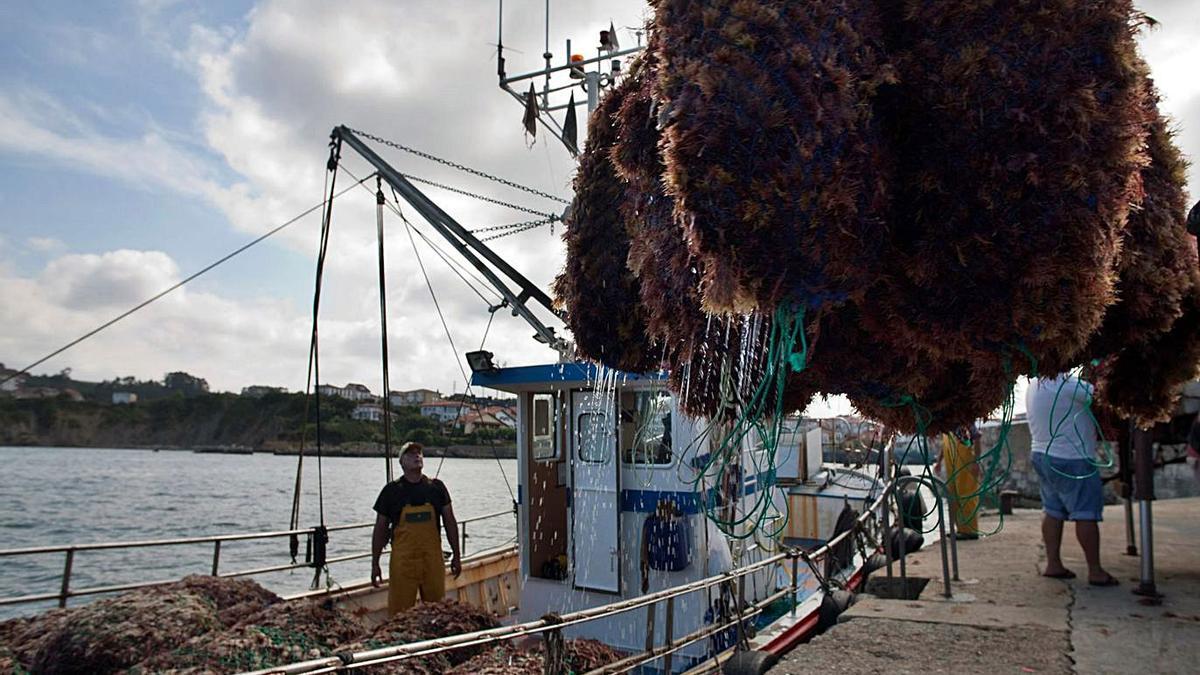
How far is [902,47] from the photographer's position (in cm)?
170

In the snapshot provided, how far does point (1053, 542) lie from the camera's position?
559cm

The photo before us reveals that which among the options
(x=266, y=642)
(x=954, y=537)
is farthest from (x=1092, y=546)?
(x=266, y=642)

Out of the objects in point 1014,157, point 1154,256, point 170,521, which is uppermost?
point 1014,157

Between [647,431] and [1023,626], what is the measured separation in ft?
12.7

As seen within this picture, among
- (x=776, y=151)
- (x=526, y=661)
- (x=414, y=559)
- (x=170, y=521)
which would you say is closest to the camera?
(x=776, y=151)

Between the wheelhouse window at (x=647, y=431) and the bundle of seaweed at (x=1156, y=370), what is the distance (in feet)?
15.5

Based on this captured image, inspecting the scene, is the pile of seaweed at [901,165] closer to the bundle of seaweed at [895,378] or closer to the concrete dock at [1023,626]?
the bundle of seaweed at [895,378]

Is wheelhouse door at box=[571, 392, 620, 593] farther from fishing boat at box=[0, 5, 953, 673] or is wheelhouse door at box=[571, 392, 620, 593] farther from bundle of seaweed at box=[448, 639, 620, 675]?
bundle of seaweed at box=[448, 639, 620, 675]

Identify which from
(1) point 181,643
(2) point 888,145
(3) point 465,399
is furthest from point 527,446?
(2) point 888,145

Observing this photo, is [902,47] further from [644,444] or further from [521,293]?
[521,293]

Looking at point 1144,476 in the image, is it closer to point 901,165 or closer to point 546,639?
point 546,639

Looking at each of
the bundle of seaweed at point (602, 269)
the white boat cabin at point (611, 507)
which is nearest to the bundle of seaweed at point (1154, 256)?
the bundle of seaweed at point (602, 269)

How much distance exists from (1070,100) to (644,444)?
6.44 meters

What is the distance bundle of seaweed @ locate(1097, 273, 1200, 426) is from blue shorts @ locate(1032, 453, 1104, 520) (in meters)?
2.32
